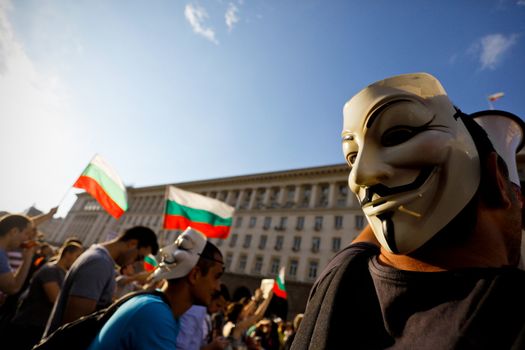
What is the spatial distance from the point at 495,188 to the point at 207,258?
96.8 inches

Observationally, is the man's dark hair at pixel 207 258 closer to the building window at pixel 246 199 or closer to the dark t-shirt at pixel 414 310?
the dark t-shirt at pixel 414 310

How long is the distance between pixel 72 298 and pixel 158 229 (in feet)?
133

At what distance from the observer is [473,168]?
907 mm

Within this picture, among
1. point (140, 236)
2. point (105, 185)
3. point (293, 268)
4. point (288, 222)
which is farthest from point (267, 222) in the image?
point (140, 236)

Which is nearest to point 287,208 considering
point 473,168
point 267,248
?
point 267,248

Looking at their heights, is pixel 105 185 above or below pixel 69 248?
above

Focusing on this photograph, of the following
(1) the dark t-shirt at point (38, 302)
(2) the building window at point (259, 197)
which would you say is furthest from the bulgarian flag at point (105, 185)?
(2) the building window at point (259, 197)

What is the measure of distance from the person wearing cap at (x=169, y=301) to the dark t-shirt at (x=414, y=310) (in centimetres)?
110

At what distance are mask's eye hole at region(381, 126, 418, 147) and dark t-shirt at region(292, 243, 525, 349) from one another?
0.48 metres

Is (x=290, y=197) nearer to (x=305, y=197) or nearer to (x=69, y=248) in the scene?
(x=305, y=197)

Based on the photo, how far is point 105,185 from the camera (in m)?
6.21

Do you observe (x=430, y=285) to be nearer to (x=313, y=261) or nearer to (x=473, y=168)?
(x=473, y=168)

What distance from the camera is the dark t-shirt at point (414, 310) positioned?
24.1 inches

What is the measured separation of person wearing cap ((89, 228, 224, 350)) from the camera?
1.63 metres
